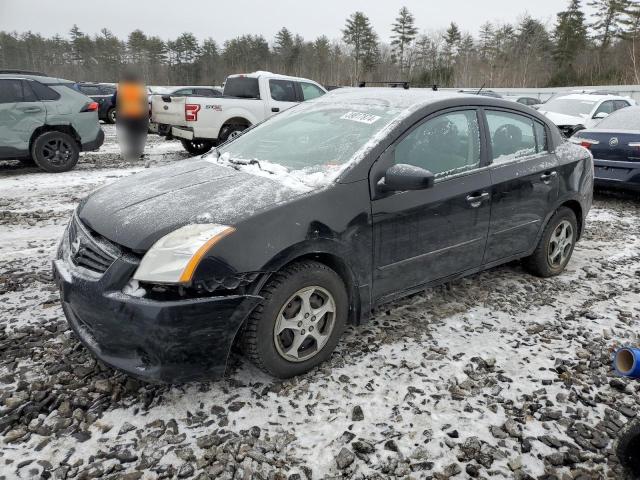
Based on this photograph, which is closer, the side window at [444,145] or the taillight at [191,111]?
the side window at [444,145]

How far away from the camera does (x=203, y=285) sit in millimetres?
2195

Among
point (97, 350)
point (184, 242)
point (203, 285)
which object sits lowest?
point (97, 350)

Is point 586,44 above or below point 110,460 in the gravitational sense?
above

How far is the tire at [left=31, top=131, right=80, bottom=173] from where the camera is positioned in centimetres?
834

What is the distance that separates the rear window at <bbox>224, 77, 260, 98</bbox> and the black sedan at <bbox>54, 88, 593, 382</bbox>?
287 inches

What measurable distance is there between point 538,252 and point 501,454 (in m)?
2.39

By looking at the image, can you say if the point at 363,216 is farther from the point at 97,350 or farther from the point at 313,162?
the point at 97,350

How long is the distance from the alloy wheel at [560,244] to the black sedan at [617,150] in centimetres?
333

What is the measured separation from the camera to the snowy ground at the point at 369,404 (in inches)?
82.7

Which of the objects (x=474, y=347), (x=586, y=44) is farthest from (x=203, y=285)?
(x=586, y=44)

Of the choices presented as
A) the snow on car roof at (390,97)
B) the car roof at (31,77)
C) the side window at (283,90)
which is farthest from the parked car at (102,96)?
the snow on car roof at (390,97)

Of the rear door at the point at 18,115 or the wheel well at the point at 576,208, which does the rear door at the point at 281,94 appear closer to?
the rear door at the point at 18,115

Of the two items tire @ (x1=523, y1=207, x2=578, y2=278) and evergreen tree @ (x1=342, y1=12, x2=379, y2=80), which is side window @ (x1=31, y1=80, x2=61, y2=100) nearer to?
tire @ (x1=523, y1=207, x2=578, y2=278)

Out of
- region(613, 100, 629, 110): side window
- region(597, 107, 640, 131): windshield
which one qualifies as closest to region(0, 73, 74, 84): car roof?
region(597, 107, 640, 131): windshield
